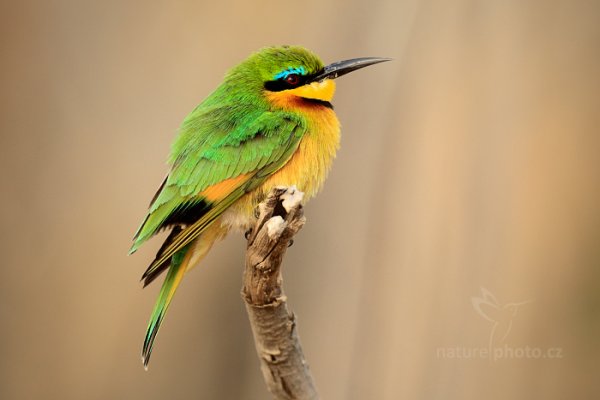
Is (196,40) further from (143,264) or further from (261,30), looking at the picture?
(143,264)

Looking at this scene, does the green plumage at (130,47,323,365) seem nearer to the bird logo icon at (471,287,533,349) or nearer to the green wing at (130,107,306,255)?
the green wing at (130,107,306,255)

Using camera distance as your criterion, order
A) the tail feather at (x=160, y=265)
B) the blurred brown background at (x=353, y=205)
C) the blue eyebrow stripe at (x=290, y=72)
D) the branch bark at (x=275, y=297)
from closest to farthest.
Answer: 1. the branch bark at (x=275, y=297)
2. the tail feather at (x=160, y=265)
3. the blue eyebrow stripe at (x=290, y=72)
4. the blurred brown background at (x=353, y=205)

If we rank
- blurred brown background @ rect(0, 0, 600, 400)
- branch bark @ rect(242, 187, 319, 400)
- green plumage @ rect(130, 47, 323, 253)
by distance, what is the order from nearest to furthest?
branch bark @ rect(242, 187, 319, 400) → green plumage @ rect(130, 47, 323, 253) → blurred brown background @ rect(0, 0, 600, 400)

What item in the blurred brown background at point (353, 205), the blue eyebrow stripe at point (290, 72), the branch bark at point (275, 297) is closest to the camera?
the branch bark at point (275, 297)

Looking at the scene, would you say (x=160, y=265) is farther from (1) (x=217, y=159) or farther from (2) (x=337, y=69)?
(2) (x=337, y=69)

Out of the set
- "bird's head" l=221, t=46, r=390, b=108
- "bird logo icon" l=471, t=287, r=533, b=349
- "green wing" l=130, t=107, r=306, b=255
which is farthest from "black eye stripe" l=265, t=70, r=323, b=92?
"bird logo icon" l=471, t=287, r=533, b=349

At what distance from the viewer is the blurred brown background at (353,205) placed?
9.43 feet

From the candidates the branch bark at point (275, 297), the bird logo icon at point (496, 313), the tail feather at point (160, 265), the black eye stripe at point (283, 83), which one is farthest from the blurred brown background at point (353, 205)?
the branch bark at point (275, 297)

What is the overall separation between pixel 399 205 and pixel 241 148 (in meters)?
0.89

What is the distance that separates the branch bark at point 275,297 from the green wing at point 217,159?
31 cm

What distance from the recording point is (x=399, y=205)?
2.92 metres

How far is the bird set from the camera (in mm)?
2145

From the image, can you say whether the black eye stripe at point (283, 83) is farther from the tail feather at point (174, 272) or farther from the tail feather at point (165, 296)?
the tail feather at point (165, 296)

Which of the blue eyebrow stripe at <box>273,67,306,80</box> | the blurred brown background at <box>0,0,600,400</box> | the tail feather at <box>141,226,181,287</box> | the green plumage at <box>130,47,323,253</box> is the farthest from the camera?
the blurred brown background at <box>0,0,600,400</box>
